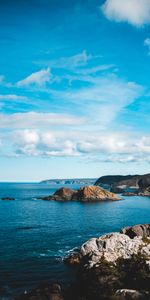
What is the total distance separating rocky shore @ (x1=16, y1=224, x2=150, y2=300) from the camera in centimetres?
3500

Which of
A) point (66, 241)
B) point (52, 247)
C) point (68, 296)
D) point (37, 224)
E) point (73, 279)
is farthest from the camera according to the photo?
point (37, 224)

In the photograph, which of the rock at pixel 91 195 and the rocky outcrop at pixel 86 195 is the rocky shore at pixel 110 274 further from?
the rocky outcrop at pixel 86 195

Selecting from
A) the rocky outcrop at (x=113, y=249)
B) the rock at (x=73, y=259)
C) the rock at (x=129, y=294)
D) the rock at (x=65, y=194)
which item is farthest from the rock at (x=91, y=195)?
the rock at (x=129, y=294)

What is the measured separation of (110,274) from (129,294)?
5.43 m

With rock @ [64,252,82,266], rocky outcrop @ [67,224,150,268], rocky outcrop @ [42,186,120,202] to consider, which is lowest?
rock @ [64,252,82,266]

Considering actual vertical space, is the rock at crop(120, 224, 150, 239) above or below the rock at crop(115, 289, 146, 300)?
above

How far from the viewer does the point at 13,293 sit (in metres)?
39.2

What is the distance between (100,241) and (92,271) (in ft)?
22.8

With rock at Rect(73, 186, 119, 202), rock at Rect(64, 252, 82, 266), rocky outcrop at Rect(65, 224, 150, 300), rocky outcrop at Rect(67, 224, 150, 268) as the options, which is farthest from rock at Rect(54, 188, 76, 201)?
rocky outcrop at Rect(65, 224, 150, 300)

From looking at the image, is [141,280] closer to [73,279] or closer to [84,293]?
[84,293]

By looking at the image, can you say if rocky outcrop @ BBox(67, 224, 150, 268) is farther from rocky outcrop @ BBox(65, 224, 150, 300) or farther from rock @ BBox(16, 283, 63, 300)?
rock @ BBox(16, 283, 63, 300)

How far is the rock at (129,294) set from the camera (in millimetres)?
33938

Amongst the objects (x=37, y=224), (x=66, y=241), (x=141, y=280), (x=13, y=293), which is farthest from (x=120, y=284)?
(x=37, y=224)

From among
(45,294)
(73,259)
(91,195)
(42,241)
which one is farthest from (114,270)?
(91,195)
